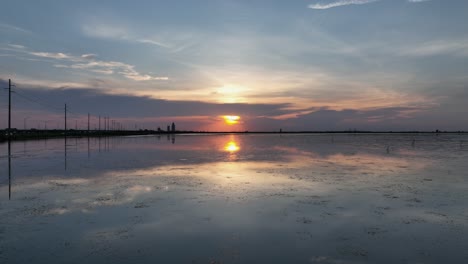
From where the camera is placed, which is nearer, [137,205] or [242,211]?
[242,211]

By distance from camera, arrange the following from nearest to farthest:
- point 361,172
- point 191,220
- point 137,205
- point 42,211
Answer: point 191,220 < point 42,211 < point 137,205 < point 361,172

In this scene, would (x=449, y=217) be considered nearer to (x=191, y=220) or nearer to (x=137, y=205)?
(x=191, y=220)

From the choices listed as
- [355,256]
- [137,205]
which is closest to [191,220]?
[137,205]

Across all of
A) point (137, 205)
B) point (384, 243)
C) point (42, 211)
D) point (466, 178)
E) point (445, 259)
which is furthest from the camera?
point (466, 178)

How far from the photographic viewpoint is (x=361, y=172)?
20.8 m

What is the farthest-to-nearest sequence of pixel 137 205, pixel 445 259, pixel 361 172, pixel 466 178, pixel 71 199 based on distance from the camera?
pixel 361 172
pixel 466 178
pixel 71 199
pixel 137 205
pixel 445 259

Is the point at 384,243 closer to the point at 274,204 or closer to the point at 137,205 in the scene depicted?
the point at 274,204

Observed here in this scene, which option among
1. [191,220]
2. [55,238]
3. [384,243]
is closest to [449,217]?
[384,243]

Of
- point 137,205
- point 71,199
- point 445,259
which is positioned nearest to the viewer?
point 445,259

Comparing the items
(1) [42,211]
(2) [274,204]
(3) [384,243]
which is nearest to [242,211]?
(2) [274,204]

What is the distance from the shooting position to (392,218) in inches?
403

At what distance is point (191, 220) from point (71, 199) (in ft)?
18.2

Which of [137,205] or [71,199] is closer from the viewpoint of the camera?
[137,205]

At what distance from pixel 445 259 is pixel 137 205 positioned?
364 inches
